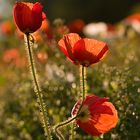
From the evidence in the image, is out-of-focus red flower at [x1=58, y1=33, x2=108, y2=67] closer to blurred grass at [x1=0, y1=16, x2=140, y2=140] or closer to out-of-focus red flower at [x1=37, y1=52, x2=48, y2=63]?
blurred grass at [x1=0, y1=16, x2=140, y2=140]

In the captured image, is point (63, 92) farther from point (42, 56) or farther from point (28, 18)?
point (28, 18)

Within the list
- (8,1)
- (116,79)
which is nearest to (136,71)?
(116,79)

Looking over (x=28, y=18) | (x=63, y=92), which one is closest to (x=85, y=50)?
(x=28, y=18)

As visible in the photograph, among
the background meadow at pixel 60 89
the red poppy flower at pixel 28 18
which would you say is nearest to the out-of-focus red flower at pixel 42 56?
the background meadow at pixel 60 89

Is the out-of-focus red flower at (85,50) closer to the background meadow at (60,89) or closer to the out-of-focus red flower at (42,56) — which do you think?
the background meadow at (60,89)

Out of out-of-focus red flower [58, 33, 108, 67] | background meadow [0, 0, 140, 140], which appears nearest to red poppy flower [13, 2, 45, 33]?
out-of-focus red flower [58, 33, 108, 67]

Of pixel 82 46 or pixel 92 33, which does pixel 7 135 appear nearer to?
pixel 82 46
